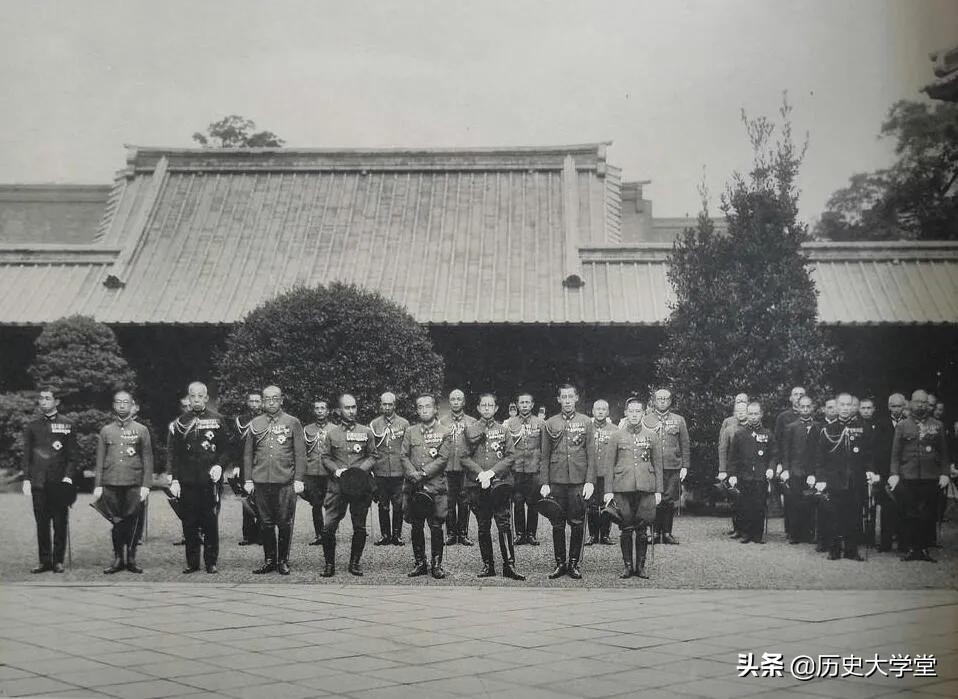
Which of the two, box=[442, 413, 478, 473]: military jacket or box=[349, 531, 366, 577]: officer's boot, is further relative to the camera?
box=[442, 413, 478, 473]: military jacket

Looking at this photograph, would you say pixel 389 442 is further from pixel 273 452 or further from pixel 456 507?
pixel 456 507

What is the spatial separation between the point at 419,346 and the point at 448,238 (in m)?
6.60

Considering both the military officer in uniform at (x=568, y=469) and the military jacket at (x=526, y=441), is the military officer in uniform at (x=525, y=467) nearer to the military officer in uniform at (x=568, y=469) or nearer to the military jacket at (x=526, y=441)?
the military jacket at (x=526, y=441)

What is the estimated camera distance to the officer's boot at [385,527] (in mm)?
11961

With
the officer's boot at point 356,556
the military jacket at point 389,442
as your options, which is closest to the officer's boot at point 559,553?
the officer's boot at point 356,556

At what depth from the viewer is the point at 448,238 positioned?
2088 centimetres

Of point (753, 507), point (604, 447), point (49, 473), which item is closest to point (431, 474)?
point (604, 447)

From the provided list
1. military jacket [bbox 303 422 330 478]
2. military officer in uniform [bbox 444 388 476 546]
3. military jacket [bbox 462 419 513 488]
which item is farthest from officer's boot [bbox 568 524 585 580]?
military jacket [bbox 303 422 330 478]

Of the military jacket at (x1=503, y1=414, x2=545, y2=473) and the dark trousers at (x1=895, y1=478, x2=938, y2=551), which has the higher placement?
the military jacket at (x1=503, y1=414, x2=545, y2=473)

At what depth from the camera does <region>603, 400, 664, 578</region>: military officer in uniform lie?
31.6ft

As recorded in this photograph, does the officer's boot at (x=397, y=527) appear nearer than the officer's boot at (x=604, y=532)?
Yes

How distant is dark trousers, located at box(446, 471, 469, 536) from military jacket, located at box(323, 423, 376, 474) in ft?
5.14

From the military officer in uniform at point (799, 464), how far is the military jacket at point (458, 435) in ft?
12.7

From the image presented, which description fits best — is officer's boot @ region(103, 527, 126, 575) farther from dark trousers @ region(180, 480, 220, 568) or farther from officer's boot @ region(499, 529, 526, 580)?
officer's boot @ region(499, 529, 526, 580)
